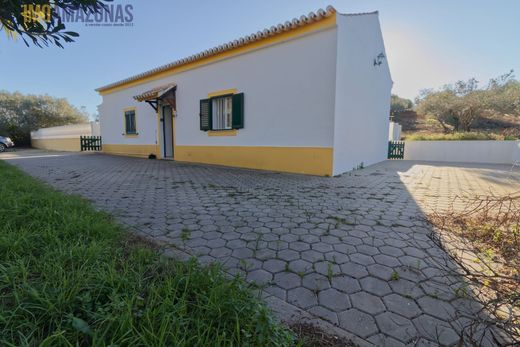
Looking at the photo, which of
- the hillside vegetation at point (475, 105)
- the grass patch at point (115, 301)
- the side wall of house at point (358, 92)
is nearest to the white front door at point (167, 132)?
the side wall of house at point (358, 92)

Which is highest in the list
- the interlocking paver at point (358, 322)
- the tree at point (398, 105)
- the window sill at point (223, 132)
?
the tree at point (398, 105)

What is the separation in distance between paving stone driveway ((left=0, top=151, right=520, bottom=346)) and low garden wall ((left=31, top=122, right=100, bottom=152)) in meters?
14.4

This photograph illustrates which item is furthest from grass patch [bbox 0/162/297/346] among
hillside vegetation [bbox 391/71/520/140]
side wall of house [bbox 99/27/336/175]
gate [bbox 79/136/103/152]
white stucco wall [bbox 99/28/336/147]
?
gate [bbox 79/136/103/152]

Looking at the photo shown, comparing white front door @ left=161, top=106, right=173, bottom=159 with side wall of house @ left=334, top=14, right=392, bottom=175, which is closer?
side wall of house @ left=334, top=14, right=392, bottom=175

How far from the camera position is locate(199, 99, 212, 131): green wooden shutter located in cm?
902

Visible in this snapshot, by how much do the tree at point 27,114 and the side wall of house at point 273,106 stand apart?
23.3 metres

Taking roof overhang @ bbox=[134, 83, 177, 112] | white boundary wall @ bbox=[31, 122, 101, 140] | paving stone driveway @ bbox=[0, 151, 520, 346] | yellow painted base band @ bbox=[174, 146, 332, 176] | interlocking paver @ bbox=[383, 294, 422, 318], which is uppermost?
roof overhang @ bbox=[134, 83, 177, 112]

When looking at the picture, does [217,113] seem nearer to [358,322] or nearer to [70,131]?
[358,322]

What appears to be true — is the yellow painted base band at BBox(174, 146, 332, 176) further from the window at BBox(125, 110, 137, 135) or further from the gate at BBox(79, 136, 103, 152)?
the gate at BBox(79, 136, 103, 152)

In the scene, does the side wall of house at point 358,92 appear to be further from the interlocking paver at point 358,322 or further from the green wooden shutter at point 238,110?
the interlocking paver at point 358,322

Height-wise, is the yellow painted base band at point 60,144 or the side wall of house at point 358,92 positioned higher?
the side wall of house at point 358,92

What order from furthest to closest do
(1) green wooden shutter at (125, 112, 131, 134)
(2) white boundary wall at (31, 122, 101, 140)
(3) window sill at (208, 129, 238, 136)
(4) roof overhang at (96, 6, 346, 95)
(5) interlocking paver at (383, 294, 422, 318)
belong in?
(2) white boundary wall at (31, 122, 101, 140), (1) green wooden shutter at (125, 112, 131, 134), (3) window sill at (208, 129, 238, 136), (4) roof overhang at (96, 6, 346, 95), (5) interlocking paver at (383, 294, 422, 318)

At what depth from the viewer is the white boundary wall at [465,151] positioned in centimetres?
1142

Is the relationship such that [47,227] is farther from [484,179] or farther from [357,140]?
[484,179]
